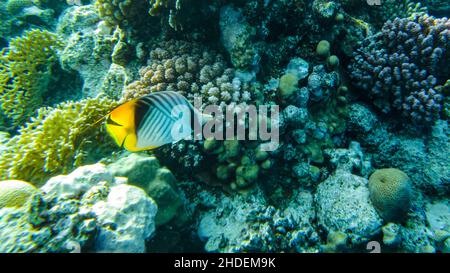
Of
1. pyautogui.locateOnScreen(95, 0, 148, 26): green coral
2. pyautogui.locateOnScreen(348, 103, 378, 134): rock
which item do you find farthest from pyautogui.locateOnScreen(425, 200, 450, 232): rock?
pyautogui.locateOnScreen(95, 0, 148, 26): green coral

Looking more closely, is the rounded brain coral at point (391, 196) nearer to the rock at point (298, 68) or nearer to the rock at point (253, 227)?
the rock at point (253, 227)

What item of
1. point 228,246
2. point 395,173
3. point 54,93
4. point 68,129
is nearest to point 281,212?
point 228,246

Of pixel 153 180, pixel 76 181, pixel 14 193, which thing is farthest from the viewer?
pixel 153 180

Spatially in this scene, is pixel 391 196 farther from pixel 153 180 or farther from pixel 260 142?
pixel 153 180

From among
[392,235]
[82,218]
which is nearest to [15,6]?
[82,218]

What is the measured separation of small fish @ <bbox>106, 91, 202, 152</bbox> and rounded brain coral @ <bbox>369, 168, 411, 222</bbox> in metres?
2.55

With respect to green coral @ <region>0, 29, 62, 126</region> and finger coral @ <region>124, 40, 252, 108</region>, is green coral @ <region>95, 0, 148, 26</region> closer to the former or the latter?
finger coral @ <region>124, 40, 252, 108</region>

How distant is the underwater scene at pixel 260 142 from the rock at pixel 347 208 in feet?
0.05

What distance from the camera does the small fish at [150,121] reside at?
1.62 m

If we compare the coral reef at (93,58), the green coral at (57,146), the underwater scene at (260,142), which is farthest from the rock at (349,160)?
the coral reef at (93,58)

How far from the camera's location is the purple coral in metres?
3.71

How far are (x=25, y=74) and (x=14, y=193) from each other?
3921mm

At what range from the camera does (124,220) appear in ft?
6.82

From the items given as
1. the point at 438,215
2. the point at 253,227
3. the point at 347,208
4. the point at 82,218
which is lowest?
the point at 438,215
